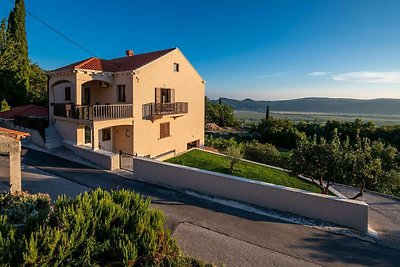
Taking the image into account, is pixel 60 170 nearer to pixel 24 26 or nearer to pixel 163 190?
pixel 163 190

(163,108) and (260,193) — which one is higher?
(163,108)

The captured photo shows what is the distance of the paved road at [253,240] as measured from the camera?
6367 mm

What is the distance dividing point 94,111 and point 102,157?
129 inches

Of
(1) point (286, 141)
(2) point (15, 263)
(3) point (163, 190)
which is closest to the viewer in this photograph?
(2) point (15, 263)

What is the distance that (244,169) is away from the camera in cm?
1800

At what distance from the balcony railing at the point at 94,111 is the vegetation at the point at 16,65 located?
13636mm

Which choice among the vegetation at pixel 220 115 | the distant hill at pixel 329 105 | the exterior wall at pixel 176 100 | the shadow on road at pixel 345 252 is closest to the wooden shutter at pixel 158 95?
the exterior wall at pixel 176 100

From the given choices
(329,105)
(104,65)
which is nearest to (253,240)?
(104,65)

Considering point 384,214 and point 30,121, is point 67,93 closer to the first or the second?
point 30,121

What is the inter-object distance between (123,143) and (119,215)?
13522mm

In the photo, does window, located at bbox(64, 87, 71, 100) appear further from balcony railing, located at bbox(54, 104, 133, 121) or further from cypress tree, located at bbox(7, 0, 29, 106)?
cypress tree, located at bbox(7, 0, 29, 106)

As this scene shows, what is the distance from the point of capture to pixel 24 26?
32.7 meters

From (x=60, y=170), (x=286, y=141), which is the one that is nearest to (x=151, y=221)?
(x=60, y=170)

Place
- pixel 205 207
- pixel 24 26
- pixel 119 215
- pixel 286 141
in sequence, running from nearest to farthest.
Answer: pixel 119 215 → pixel 205 207 → pixel 24 26 → pixel 286 141
